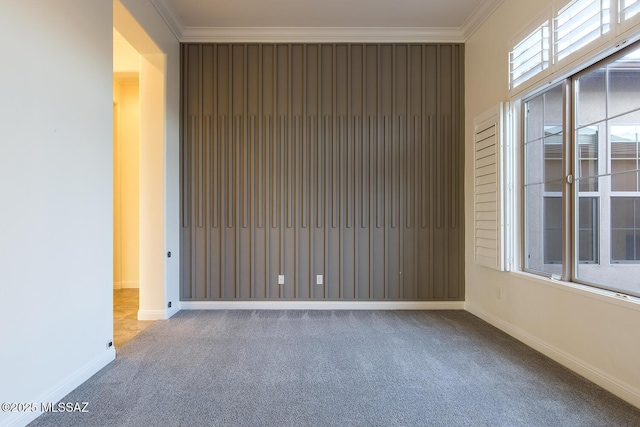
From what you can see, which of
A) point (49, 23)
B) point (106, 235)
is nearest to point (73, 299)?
point (106, 235)

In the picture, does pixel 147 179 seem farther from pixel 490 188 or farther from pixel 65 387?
pixel 490 188

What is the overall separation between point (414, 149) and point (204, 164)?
2604mm

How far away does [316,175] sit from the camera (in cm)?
416

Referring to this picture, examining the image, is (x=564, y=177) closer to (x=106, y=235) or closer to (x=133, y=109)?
(x=106, y=235)

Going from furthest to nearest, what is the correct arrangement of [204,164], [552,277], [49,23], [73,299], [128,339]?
[204,164] < [128,339] < [552,277] < [73,299] < [49,23]

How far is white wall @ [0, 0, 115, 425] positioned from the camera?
174cm

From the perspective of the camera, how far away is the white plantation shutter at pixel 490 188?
3.31 metres

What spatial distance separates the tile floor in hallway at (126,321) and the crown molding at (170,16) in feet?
10.7

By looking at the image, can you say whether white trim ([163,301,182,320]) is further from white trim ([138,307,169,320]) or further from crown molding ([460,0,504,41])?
crown molding ([460,0,504,41])

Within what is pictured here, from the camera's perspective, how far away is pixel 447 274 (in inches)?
165

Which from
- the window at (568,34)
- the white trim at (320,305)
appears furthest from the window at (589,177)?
the white trim at (320,305)

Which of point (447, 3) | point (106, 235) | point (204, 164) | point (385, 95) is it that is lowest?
point (106, 235)

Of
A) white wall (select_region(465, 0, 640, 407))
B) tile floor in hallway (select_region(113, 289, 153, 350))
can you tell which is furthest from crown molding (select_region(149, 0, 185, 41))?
white wall (select_region(465, 0, 640, 407))

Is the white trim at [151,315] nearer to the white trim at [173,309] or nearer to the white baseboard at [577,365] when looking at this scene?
the white trim at [173,309]
